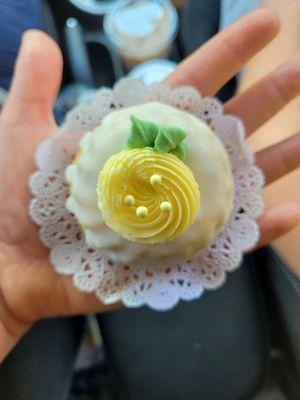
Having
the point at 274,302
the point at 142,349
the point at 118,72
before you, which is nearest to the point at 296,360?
the point at 274,302

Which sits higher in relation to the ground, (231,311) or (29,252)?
(29,252)

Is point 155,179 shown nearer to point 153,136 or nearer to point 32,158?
point 153,136

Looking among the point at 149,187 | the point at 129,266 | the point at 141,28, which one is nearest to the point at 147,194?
the point at 149,187

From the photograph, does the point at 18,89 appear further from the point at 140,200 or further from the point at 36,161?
the point at 140,200

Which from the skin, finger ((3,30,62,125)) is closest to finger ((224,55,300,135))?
the skin

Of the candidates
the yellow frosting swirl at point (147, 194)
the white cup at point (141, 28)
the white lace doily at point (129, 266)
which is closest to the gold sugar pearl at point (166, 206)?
the yellow frosting swirl at point (147, 194)

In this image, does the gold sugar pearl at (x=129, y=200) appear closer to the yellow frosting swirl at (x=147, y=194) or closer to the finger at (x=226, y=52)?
the yellow frosting swirl at (x=147, y=194)

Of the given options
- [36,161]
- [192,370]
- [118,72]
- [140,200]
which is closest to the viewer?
[140,200]
